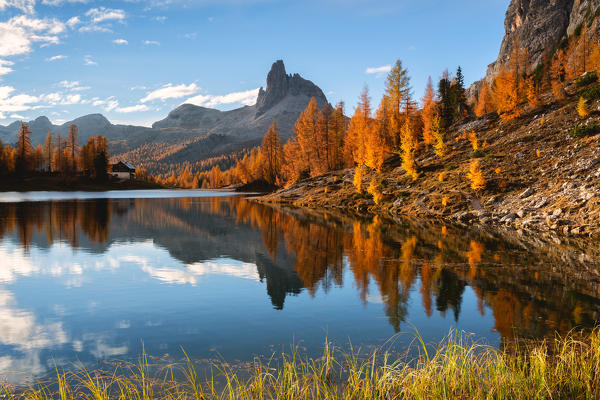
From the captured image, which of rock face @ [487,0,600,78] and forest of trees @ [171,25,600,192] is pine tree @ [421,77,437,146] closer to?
forest of trees @ [171,25,600,192]

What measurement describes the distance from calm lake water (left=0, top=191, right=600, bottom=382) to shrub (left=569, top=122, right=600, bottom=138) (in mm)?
25763

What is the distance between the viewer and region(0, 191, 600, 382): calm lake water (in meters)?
11.9

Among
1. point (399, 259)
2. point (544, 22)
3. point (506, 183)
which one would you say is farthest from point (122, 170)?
point (544, 22)

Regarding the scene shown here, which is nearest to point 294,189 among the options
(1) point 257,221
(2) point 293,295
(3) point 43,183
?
(1) point 257,221

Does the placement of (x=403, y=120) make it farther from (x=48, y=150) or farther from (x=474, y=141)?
(x=48, y=150)

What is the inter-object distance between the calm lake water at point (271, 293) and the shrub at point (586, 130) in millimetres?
25763

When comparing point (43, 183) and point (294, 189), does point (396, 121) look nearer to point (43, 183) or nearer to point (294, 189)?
point (294, 189)

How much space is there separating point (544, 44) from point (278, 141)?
13960 centimetres

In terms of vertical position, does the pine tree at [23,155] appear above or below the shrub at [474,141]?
above

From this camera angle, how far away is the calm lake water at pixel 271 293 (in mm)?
11852

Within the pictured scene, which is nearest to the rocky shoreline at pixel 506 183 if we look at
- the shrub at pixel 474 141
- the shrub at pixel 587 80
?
the shrub at pixel 474 141

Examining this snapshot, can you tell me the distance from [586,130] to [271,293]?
51.4m

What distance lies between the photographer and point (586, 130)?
156 feet

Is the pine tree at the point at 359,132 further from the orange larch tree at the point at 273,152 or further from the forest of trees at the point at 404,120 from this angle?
the orange larch tree at the point at 273,152
